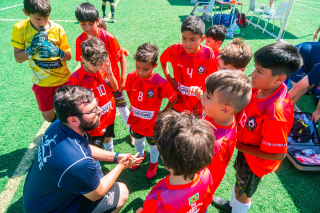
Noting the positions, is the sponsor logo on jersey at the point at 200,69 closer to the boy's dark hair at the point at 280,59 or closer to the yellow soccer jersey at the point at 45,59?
the boy's dark hair at the point at 280,59

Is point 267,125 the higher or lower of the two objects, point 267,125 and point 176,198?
the higher

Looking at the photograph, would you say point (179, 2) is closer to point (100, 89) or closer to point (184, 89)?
point (184, 89)

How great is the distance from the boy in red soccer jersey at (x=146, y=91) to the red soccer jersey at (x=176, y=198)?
130cm

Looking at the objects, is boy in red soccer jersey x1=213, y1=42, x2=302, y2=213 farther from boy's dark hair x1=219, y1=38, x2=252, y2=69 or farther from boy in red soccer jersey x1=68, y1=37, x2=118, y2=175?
boy in red soccer jersey x1=68, y1=37, x2=118, y2=175

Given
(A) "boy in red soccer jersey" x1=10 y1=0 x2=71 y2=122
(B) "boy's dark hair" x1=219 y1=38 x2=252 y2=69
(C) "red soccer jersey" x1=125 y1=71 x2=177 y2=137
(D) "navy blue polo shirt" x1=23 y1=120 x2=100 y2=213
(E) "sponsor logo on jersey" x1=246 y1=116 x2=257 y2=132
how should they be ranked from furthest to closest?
(A) "boy in red soccer jersey" x1=10 y1=0 x2=71 y2=122 < (C) "red soccer jersey" x1=125 y1=71 x2=177 y2=137 < (B) "boy's dark hair" x1=219 y1=38 x2=252 y2=69 < (E) "sponsor logo on jersey" x1=246 y1=116 x2=257 y2=132 < (D) "navy blue polo shirt" x1=23 y1=120 x2=100 y2=213

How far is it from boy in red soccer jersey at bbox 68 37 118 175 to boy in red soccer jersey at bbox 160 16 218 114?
3.08 ft

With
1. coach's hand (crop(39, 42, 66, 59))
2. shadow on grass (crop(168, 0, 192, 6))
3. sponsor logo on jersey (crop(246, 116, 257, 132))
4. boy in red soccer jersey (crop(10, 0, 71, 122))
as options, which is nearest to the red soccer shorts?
boy in red soccer jersey (crop(10, 0, 71, 122))

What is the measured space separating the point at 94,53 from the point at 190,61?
50.3 inches

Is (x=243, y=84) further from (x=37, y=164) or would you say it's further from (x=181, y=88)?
(x=37, y=164)

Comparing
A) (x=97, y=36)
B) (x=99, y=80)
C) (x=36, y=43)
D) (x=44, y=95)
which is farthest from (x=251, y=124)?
(x=44, y=95)

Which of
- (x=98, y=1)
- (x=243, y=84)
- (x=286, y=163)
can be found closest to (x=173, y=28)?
(x=98, y=1)

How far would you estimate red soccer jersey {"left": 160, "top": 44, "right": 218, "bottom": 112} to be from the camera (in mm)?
2691

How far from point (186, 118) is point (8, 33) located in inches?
345

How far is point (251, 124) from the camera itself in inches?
72.6
